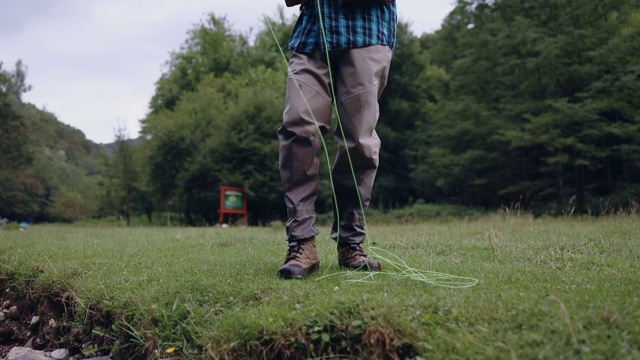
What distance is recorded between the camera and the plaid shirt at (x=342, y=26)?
119 inches

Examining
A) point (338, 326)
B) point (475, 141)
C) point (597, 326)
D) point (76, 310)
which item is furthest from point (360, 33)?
point (475, 141)

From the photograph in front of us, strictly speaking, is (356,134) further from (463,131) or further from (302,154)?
(463,131)

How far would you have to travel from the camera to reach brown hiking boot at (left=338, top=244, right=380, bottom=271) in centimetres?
303

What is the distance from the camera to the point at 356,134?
2.99m

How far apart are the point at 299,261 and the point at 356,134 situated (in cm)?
73

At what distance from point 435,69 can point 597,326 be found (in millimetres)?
27751

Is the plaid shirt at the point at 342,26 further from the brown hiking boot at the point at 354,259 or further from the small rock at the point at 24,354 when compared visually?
the small rock at the point at 24,354

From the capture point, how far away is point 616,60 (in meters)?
17.2

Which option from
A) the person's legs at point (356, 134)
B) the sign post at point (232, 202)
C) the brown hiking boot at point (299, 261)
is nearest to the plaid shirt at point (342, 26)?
the person's legs at point (356, 134)

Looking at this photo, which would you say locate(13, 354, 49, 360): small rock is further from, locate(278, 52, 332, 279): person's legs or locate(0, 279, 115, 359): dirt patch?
locate(278, 52, 332, 279): person's legs

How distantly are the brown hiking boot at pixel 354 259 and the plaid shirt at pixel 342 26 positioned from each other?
109cm

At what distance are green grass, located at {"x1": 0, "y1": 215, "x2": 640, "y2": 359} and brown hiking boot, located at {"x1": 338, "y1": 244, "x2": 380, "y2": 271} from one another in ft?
0.21

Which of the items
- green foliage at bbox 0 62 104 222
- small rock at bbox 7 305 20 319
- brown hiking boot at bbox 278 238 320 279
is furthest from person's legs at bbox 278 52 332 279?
green foliage at bbox 0 62 104 222

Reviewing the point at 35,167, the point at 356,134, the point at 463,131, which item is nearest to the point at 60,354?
the point at 356,134
